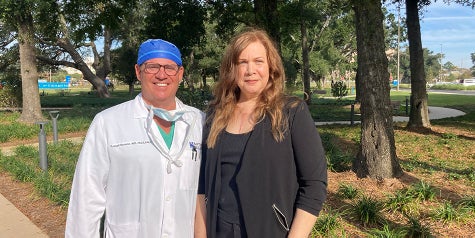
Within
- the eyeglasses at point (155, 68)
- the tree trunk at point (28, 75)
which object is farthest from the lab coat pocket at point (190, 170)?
the tree trunk at point (28, 75)

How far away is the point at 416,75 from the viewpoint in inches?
497

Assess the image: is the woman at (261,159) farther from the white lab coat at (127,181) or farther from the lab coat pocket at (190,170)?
the white lab coat at (127,181)

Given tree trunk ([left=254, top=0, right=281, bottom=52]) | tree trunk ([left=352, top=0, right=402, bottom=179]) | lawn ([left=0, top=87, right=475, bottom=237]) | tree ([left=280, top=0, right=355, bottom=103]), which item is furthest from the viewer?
tree ([left=280, top=0, right=355, bottom=103])

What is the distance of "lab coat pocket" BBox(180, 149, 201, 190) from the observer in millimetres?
2094

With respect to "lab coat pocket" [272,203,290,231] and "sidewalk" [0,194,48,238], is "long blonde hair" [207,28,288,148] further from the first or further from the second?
"sidewalk" [0,194,48,238]

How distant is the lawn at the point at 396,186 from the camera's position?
4352 millimetres

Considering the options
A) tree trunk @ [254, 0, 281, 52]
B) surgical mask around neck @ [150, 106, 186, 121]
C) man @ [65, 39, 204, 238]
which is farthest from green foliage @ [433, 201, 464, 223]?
tree trunk @ [254, 0, 281, 52]

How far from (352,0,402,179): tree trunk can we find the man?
4791mm

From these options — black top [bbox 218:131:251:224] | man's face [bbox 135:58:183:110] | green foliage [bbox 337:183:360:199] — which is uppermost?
man's face [bbox 135:58:183:110]

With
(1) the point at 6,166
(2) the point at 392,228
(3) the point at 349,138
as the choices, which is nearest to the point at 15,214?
(1) the point at 6,166

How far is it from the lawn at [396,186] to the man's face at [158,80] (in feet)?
8.34

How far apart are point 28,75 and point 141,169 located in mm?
15281

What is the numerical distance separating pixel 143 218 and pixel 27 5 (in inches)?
502

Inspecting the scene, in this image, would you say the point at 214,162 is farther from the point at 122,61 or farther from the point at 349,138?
the point at 122,61
